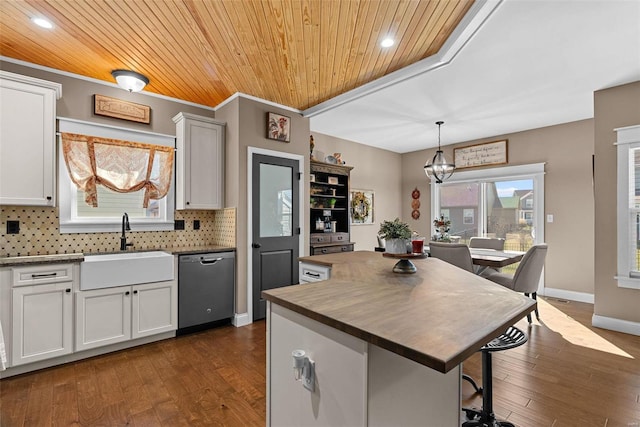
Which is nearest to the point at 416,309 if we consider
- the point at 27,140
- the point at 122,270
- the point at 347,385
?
the point at 347,385

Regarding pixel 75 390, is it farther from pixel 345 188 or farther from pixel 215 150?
pixel 345 188

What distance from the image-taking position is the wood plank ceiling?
84.8 inches

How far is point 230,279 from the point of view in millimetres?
3596

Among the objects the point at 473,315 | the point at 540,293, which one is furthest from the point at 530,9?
the point at 540,293

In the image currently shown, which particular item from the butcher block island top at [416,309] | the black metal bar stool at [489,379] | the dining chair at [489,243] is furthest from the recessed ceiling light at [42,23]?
the dining chair at [489,243]

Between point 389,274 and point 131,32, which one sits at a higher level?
point 131,32

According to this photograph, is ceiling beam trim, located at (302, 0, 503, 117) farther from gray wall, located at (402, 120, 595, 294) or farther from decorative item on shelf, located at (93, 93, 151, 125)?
gray wall, located at (402, 120, 595, 294)

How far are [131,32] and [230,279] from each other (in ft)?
8.30

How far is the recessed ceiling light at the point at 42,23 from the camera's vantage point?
2.28 metres

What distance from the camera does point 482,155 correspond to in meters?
5.71

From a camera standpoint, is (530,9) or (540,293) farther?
(540,293)

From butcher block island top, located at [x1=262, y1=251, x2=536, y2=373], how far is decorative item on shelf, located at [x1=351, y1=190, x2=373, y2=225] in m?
4.06

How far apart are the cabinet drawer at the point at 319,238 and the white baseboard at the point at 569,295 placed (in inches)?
142

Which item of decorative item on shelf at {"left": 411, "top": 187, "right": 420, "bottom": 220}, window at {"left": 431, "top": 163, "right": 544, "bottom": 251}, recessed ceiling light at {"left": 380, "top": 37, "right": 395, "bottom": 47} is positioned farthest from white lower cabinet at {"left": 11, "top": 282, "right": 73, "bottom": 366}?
decorative item on shelf at {"left": 411, "top": 187, "right": 420, "bottom": 220}
